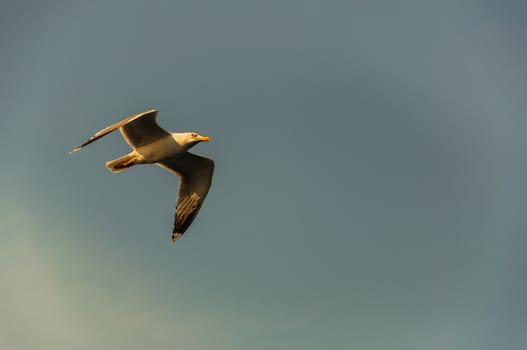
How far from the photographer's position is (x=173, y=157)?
15.3 metres

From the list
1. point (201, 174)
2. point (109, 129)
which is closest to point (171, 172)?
point (201, 174)

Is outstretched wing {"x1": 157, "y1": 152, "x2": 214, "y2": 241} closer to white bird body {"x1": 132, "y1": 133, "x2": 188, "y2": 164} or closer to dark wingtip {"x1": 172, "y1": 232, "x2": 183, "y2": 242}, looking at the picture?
dark wingtip {"x1": 172, "y1": 232, "x2": 183, "y2": 242}

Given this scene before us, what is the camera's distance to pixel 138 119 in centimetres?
1448

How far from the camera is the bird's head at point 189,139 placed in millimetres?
14992

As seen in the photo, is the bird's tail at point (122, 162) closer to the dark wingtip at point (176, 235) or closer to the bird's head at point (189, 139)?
the bird's head at point (189, 139)

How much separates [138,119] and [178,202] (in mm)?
3463

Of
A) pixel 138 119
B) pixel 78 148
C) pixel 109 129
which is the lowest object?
pixel 78 148

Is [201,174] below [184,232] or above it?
above

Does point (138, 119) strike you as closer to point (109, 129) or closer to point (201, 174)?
point (109, 129)

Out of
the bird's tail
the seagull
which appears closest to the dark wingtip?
the seagull

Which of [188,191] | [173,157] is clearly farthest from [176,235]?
[173,157]

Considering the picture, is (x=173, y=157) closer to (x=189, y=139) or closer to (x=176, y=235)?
(x=189, y=139)

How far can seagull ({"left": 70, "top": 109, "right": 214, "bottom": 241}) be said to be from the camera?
48.1 ft

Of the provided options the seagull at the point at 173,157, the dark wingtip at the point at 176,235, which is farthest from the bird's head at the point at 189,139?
the dark wingtip at the point at 176,235
